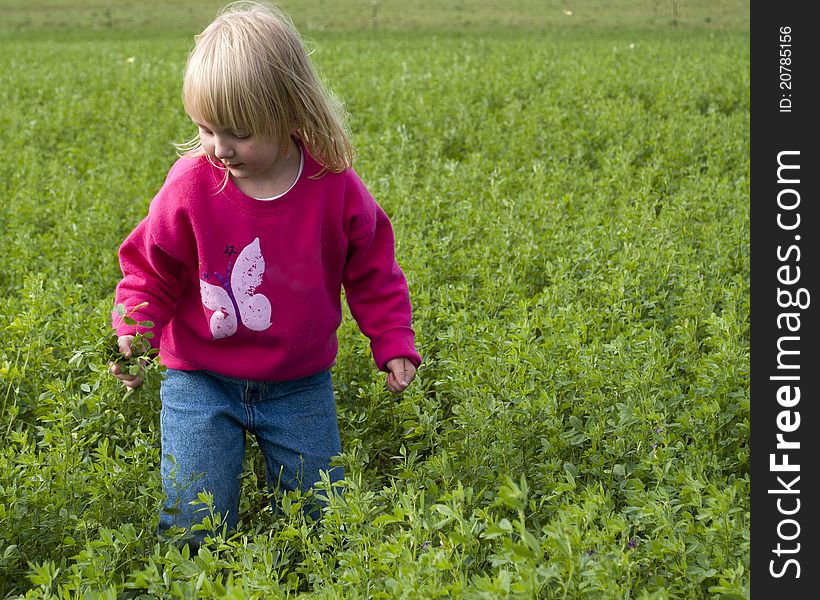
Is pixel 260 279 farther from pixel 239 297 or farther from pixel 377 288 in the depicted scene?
pixel 377 288

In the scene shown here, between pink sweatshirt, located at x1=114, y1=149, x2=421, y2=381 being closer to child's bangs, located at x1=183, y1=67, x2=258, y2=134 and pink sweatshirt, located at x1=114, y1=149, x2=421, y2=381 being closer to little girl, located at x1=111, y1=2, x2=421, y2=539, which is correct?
little girl, located at x1=111, y1=2, x2=421, y2=539

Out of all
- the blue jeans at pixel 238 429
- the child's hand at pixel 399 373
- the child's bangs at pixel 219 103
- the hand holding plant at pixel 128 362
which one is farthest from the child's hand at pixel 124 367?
the child's hand at pixel 399 373

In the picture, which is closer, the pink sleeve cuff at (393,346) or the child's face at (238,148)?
the child's face at (238,148)

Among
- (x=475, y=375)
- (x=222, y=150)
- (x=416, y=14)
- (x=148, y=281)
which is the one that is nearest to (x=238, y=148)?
(x=222, y=150)

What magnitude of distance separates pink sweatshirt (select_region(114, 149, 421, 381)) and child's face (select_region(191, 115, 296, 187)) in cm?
13

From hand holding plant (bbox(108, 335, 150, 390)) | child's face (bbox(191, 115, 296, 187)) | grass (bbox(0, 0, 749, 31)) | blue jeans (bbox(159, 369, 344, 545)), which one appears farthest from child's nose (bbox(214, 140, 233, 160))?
grass (bbox(0, 0, 749, 31))

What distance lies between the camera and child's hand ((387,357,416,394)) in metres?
3.39

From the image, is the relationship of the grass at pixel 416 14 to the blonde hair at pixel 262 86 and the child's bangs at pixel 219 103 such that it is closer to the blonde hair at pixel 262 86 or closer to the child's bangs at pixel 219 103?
the blonde hair at pixel 262 86

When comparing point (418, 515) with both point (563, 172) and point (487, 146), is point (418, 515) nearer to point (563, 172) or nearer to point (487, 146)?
point (563, 172)

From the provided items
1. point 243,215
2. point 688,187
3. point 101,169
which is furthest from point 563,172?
point 243,215
